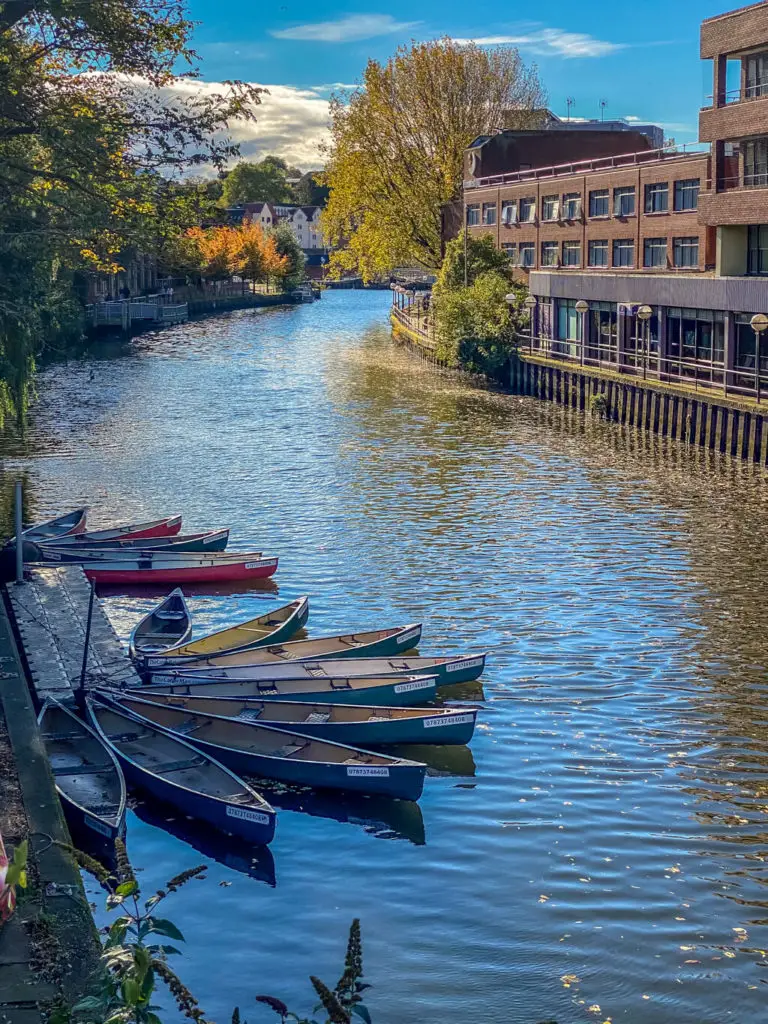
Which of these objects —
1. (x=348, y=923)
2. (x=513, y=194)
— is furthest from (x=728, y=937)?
(x=513, y=194)

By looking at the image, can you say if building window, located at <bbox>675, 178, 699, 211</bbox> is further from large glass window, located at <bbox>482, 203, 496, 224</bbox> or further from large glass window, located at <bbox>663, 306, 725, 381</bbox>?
large glass window, located at <bbox>482, 203, 496, 224</bbox>

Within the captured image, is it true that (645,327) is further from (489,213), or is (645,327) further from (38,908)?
(38,908)

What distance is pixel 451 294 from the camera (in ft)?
256

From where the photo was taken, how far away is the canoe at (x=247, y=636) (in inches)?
961

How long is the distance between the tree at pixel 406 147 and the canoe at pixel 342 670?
78.1 metres

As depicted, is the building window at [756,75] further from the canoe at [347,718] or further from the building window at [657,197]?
the canoe at [347,718]

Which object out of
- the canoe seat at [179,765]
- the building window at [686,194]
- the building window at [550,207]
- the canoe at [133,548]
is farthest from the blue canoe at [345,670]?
the building window at [550,207]

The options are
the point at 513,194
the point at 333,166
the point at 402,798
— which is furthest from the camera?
the point at 333,166

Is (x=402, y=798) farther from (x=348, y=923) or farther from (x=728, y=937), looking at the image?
(x=728, y=937)

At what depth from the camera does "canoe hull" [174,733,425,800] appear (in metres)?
19.0

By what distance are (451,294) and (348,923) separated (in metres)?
64.4

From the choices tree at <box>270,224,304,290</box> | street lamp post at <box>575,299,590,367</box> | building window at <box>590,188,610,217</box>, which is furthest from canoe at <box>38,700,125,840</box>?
tree at <box>270,224,304,290</box>

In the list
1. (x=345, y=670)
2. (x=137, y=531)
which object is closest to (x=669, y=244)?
(x=137, y=531)

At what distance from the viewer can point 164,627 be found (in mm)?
27703
